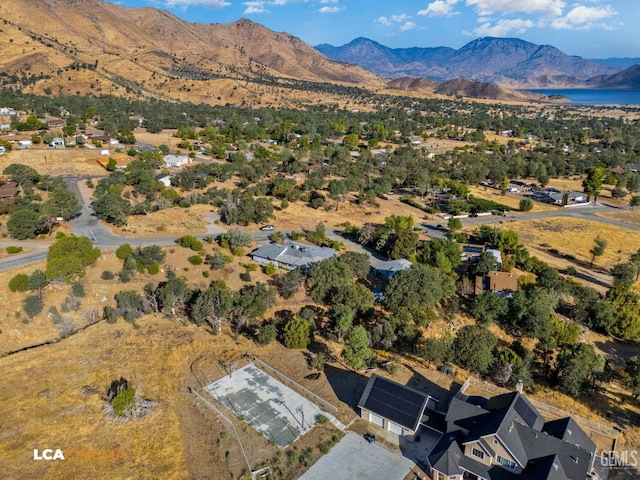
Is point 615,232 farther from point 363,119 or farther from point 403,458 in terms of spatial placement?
point 363,119

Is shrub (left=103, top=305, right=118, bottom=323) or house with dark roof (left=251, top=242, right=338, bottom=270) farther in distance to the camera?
house with dark roof (left=251, top=242, right=338, bottom=270)

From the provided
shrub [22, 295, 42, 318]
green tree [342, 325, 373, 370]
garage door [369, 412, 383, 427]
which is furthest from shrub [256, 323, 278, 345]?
shrub [22, 295, 42, 318]

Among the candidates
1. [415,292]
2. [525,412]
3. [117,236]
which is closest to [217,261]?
[117,236]

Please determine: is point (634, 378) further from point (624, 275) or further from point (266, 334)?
point (266, 334)

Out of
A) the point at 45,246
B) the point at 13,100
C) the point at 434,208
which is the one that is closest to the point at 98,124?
the point at 13,100

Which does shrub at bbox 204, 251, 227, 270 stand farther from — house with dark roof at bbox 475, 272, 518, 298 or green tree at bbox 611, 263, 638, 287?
green tree at bbox 611, 263, 638, 287
